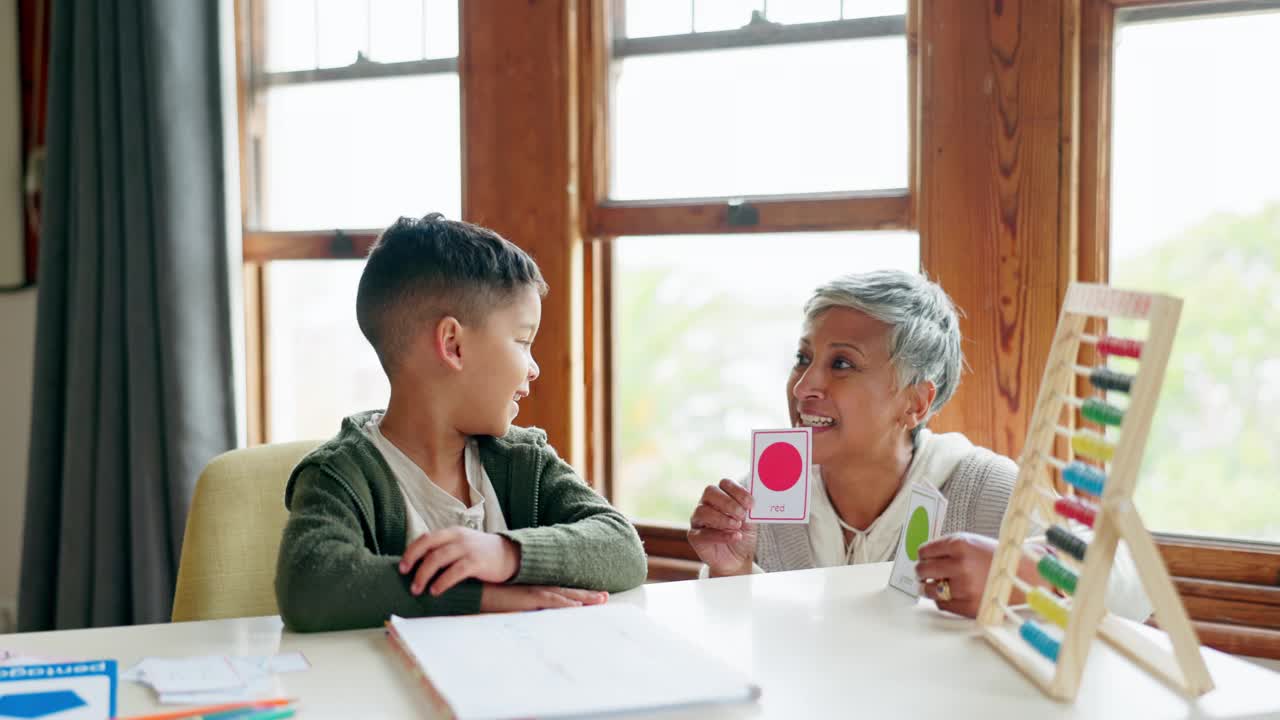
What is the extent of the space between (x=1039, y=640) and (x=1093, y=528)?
0.41 feet

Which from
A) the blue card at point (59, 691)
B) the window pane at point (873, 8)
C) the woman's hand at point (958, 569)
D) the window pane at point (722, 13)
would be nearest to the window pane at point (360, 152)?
the window pane at point (722, 13)

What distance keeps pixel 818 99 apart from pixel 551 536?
1319mm

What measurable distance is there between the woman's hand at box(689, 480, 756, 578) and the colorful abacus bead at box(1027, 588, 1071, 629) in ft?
1.75

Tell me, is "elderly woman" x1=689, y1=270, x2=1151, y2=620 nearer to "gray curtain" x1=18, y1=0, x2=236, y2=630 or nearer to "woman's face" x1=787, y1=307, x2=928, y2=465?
"woman's face" x1=787, y1=307, x2=928, y2=465

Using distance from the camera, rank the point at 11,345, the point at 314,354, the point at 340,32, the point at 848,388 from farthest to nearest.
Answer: the point at 11,345, the point at 314,354, the point at 340,32, the point at 848,388

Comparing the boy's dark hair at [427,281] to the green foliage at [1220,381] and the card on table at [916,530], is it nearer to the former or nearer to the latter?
the card on table at [916,530]

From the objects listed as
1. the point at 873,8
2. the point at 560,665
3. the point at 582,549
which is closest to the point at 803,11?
the point at 873,8

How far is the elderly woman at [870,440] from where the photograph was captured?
174 cm

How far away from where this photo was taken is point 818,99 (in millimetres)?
2270

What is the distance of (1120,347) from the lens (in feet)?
3.27

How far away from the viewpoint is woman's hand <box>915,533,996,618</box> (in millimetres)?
1164

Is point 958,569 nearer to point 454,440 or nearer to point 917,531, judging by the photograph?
point 917,531

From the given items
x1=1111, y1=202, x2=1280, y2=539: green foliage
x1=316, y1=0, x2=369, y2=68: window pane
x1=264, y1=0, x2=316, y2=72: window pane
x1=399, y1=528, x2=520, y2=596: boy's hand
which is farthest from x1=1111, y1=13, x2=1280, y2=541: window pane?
x1=264, y1=0, x2=316, y2=72: window pane

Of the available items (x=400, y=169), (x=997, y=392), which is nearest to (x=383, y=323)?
(x=997, y=392)
